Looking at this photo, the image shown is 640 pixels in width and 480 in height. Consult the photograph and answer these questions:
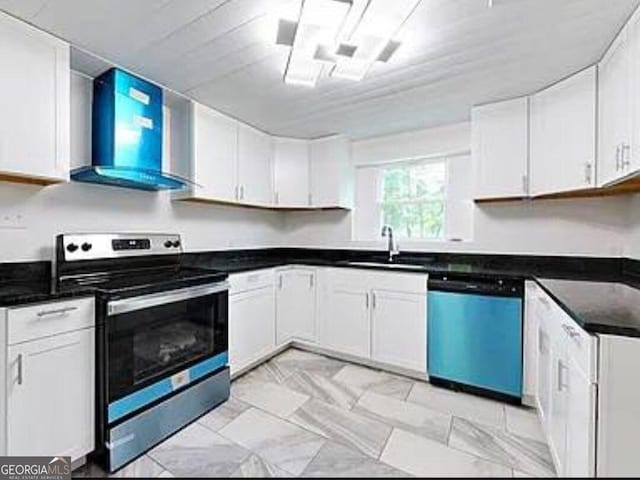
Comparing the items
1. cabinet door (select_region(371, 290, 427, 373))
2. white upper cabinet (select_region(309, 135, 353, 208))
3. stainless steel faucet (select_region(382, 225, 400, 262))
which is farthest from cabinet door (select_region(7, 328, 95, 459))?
stainless steel faucet (select_region(382, 225, 400, 262))

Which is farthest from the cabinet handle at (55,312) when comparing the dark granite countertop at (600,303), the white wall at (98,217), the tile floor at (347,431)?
the dark granite countertop at (600,303)

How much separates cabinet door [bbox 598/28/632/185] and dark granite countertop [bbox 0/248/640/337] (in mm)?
632

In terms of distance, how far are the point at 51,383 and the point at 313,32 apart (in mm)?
1988

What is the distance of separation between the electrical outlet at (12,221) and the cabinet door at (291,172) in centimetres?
212

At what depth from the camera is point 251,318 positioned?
2.80 meters

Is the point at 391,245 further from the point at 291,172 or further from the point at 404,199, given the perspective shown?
the point at 291,172

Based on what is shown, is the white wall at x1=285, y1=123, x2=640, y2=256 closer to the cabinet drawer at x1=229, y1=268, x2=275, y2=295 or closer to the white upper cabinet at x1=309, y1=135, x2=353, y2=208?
the white upper cabinet at x1=309, y1=135, x2=353, y2=208

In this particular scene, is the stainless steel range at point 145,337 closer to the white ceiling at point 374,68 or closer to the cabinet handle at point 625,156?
the white ceiling at point 374,68

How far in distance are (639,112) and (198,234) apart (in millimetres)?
2965

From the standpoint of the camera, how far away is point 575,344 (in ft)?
4.22

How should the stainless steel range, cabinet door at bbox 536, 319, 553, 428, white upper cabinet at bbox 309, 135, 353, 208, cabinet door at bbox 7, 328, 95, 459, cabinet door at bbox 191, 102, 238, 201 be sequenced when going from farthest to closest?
white upper cabinet at bbox 309, 135, 353, 208 < cabinet door at bbox 191, 102, 238, 201 < cabinet door at bbox 536, 319, 553, 428 < the stainless steel range < cabinet door at bbox 7, 328, 95, 459

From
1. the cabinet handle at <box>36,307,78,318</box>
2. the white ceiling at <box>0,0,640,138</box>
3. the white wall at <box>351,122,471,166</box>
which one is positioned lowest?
the cabinet handle at <box>36,307,78,318</box>

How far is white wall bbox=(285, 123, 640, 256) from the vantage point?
243 cm

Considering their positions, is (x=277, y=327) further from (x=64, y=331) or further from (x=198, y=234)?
(x=64, y=331)
